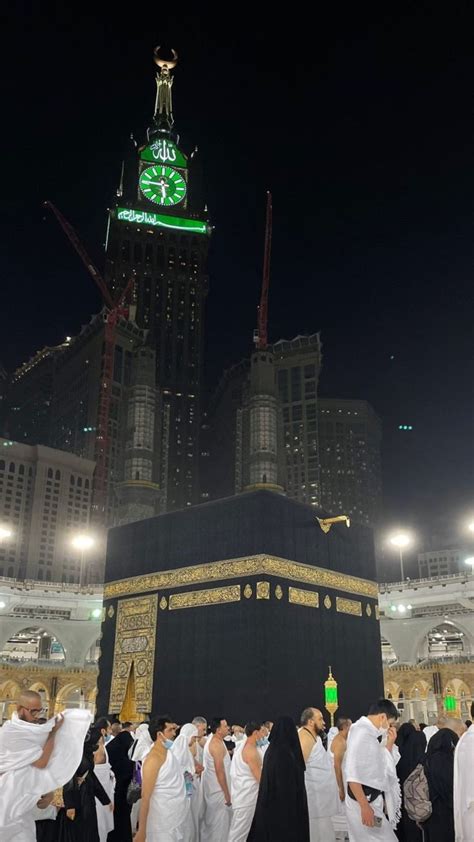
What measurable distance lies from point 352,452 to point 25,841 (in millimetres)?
88710

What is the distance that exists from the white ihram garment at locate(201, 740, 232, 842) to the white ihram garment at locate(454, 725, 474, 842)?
2602 mm

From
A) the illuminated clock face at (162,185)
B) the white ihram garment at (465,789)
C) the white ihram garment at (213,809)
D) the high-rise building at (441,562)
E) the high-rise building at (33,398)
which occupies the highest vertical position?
the illuminated clock face at (162,185)

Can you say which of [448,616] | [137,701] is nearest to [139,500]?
[137,701]

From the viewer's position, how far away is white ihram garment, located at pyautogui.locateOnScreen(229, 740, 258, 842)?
5.23m

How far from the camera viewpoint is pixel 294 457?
81812mm

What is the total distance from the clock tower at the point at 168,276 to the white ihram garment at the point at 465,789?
2838 inches

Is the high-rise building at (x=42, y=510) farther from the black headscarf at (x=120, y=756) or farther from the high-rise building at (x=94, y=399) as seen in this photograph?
the black headscarf at (x=120, y=756)

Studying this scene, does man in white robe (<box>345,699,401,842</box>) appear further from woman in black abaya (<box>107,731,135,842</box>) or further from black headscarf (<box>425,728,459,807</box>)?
woman in black abaya (<box>107,731,135,842</box>)

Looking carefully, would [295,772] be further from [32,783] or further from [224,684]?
[224,684]

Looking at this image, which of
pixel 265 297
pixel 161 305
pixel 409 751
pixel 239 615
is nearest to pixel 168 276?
pixel 161 305

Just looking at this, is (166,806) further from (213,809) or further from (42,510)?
(42,510)

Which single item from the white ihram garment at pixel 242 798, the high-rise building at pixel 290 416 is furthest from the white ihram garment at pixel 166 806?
the high-rise building at pixel 290 416

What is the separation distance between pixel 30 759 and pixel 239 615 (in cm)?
1064

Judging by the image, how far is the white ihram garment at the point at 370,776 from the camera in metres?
4.32
